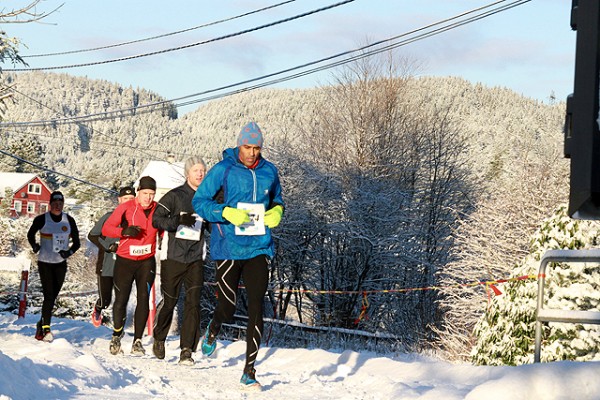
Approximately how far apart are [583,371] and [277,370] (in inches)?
173

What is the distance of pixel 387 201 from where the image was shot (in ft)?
112

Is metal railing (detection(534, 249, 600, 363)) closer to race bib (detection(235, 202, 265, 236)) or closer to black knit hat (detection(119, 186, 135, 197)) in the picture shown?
race bib (detection(235, 202, 265, 236))

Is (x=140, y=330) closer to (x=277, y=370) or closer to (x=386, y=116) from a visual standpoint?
(x=277, y=370)

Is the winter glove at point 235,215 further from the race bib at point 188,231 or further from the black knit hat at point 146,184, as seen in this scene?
the black knit hat at point 146,184

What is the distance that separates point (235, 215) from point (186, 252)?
7.02 feet

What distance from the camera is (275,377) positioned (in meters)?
8.41

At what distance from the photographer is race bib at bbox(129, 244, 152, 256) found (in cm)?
1007

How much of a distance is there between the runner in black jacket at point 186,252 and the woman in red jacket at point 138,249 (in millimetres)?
540

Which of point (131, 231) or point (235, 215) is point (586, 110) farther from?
point (131, 231)

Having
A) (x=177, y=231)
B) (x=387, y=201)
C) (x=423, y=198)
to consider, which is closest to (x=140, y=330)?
(x=177, y=231)

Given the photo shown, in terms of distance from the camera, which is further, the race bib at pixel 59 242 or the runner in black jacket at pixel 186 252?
the race bib at pixel 59 242

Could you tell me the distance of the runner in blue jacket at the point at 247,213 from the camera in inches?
297

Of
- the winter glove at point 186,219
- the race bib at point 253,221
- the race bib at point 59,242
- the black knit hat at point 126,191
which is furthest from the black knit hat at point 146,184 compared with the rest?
the race bib at point 253,221

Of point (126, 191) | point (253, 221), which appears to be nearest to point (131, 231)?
point (126, 191)
